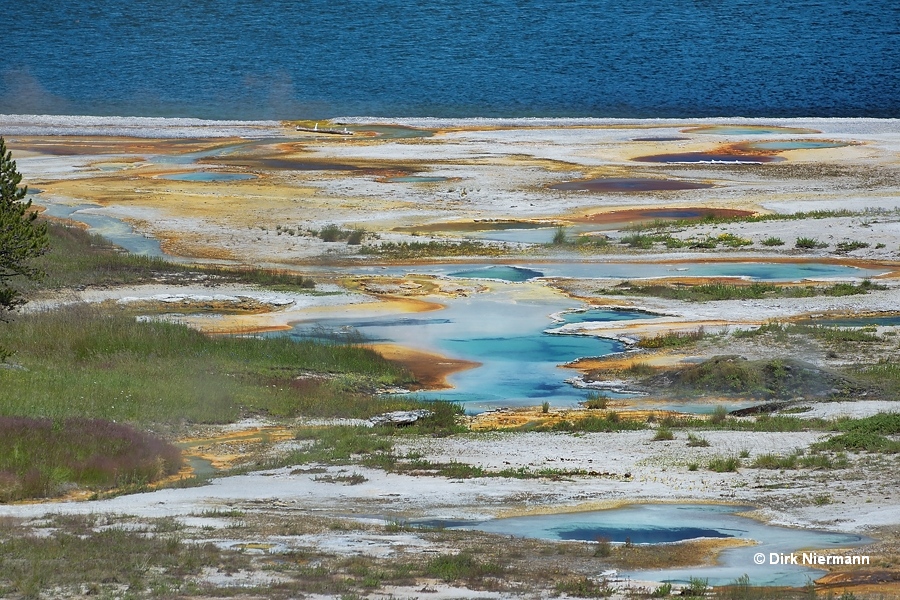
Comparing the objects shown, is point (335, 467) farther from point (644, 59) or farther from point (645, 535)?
point (644, 59)

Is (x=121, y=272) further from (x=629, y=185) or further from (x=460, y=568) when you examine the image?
(x=629, y=185)

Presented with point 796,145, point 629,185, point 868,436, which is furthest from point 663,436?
point 796,145

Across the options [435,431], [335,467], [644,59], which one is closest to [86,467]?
[335,467]

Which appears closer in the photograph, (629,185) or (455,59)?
(629,185)

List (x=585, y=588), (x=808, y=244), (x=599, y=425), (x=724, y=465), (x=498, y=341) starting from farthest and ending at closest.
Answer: (x=808, y=244), (x=498, y=341), (x=599, y=425), (x=724, y=465), (x=585, y=588)

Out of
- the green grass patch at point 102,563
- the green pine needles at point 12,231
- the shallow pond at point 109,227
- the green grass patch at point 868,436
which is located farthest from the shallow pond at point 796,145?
the green grass patch at point 102,563
